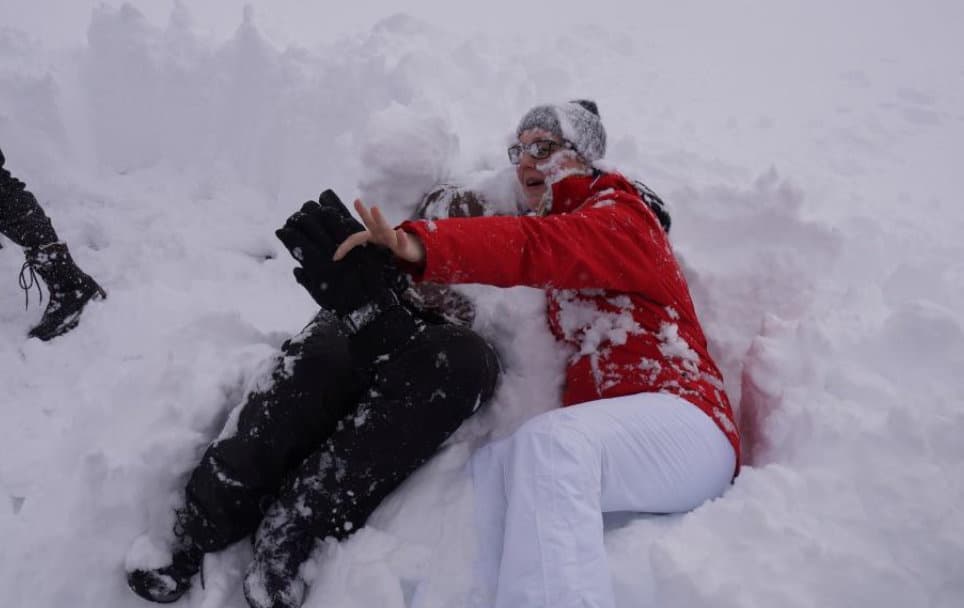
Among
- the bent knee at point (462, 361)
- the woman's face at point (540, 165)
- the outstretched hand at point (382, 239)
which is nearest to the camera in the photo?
the outstretched hand at point (382, 239)

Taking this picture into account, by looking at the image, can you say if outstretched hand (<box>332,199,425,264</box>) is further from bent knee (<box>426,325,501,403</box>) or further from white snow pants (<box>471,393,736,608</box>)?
white snow pants (<box>471,393,736,608</box>)

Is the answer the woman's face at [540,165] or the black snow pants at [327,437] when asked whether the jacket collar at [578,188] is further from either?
the black snow pants at [327,437]

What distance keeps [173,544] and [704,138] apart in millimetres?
4164

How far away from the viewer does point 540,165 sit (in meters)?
2.23

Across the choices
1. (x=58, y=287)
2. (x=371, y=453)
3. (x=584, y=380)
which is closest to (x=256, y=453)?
(x=371, y=453)

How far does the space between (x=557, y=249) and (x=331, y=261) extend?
664 millimetres

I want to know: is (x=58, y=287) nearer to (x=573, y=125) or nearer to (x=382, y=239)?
(x=382, y=239)

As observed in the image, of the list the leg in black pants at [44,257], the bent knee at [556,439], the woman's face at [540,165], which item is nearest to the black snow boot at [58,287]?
the leg in black pants at [44,257]

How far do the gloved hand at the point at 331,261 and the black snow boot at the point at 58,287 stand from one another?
1.83m

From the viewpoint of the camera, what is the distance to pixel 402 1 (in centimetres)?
760

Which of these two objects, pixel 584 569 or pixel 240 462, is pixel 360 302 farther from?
pixel 584 569

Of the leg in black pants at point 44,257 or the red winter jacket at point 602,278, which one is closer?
the red winter jacket at point 602,278

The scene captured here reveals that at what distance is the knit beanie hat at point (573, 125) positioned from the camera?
221 cm

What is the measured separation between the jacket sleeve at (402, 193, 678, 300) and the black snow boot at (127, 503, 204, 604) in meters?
0.99
